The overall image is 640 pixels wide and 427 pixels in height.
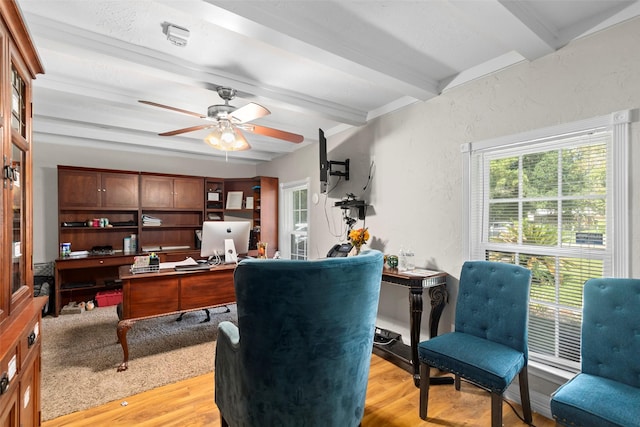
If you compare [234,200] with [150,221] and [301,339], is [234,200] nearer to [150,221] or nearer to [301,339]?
[150,221]

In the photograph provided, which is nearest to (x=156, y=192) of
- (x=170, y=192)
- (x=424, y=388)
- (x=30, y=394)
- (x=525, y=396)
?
(x=170, y=192)

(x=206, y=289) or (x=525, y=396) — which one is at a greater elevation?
(x=206, y=289)

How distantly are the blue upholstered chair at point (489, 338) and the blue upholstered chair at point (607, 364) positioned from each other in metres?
0.28

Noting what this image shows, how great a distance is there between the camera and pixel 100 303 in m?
4.41

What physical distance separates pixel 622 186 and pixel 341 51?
196 centimetres

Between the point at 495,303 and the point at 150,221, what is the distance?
16.9ft

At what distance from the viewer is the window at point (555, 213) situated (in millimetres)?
1844

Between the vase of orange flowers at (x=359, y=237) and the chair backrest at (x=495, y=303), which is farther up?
the vase of orange flowers at (x=359, y=237)

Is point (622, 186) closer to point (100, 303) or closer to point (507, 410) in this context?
point (507, 410)

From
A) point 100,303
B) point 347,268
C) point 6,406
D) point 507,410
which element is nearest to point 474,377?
point 507,410

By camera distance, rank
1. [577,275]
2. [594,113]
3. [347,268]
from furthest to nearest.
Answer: [577,275]
[594,113]
[347,268]

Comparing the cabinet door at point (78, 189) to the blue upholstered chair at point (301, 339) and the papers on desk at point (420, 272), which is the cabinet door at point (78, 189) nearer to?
the blue upholstered chair at point (301, 339)

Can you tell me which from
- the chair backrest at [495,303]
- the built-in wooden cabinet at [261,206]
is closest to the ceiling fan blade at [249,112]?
the chair backrest at [495,303]

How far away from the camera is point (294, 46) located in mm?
1968
